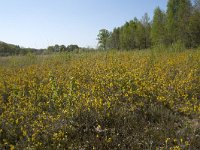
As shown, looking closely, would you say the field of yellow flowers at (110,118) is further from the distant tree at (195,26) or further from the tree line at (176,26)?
the distant tree at (195,26)

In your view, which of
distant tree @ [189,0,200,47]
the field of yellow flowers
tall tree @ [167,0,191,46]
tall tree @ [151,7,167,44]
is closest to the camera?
the field of yellow flowers

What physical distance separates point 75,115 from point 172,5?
24323mm

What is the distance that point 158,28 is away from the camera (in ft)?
88.9

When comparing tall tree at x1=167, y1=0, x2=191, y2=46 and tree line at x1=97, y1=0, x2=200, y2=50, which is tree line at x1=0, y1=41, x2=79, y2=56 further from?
tall tree at x1=167, y1=0, x2=191, y2=46

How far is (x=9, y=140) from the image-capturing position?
13.8 ft

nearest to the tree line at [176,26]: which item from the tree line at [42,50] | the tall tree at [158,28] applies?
A: the tall tree at [158,28]

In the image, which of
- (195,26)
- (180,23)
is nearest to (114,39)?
(180,23)

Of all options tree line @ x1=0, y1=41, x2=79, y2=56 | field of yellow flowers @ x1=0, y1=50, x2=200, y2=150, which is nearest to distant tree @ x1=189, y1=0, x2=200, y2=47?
tree line @ x1=0, y1=41, x2=79, y2=56

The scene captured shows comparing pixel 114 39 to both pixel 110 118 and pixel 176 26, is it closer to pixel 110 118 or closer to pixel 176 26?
pixel 176 26

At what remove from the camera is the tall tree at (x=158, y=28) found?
83.1ft

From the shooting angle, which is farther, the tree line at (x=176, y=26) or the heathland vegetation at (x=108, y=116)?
the tree line at (x=176, y=26)

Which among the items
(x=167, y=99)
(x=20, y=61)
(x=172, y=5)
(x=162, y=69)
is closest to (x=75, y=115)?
(x=167, y=99)

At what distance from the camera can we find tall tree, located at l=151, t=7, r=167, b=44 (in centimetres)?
2531

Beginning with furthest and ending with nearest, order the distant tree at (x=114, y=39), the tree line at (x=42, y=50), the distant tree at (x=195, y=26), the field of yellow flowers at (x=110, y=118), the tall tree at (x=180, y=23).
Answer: the distant tree at (x=114, y=39), the tall tree at (x=180, y=23), the distant tree at (x=195, y=26), the tree line at (x=42, y=50), the field of yellow flowers at (x=110, y=118)
